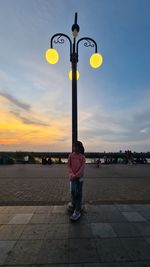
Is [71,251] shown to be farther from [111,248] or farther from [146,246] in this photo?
[146,246]

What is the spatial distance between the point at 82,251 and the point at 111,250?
49 cm

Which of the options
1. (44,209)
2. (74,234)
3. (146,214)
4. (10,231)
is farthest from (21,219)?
(146,214)

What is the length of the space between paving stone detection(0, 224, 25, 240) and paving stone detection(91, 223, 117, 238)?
152 centimetres

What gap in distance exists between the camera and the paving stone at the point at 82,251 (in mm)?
3921

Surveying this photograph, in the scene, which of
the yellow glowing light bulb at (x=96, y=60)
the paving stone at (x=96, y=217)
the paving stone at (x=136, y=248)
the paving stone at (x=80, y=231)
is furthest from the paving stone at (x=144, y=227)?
the yellow glowing light bulb at (x=96, y=60)

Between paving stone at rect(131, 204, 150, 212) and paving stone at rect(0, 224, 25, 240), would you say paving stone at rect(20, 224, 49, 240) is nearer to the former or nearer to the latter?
paving stone at rect(0, 224, 25, 240)

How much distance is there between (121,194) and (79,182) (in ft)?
13.1

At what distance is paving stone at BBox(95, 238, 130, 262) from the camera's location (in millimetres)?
3962

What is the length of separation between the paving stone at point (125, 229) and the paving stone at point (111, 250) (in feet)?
1.19

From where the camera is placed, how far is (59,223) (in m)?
5.71

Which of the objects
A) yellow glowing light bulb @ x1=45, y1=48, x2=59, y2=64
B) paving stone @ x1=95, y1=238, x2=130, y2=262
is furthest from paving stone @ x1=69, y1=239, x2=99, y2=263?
yellow glowing light bulb @ x1=45, y1=48, x2=59, y2=64

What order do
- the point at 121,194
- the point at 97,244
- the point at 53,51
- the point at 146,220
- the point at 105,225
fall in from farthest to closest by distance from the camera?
the point at 121,194, the point at 53,51, the point at 146,220, the point at 105,225, the point at 97,244

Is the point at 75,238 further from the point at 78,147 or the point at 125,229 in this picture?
the point at 78,147

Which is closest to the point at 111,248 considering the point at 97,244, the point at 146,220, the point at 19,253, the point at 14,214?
the point at 97,244
